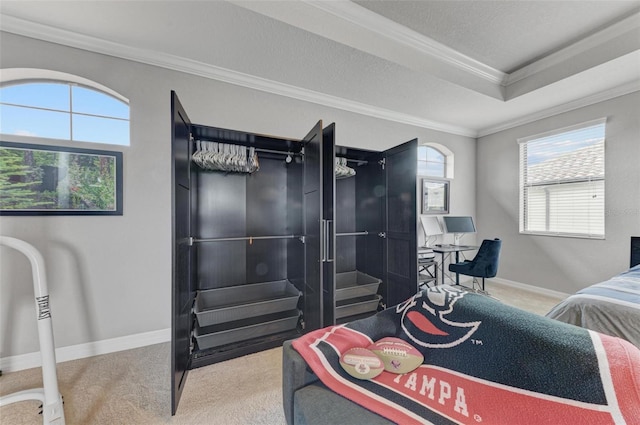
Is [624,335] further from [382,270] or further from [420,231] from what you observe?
[420,231]

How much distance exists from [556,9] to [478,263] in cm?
298

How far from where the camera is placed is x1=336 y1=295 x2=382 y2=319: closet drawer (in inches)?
110

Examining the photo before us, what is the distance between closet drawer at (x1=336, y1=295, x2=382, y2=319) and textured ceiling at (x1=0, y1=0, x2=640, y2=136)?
2.71 metres

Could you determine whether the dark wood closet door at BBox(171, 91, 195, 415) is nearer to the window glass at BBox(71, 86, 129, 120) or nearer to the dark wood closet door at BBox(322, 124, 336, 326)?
the window glass at BBox(71, 86, 129, 120)

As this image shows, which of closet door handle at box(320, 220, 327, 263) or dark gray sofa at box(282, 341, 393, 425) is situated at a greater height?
closet door handle at box(320, 220, 327, 263)

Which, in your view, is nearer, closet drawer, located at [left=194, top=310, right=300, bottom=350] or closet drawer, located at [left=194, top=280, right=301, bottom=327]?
closet drawer, located at [left=194, top=310, right=300, bottom=350]

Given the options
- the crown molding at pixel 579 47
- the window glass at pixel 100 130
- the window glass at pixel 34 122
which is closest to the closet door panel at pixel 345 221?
the window glass at pixel 100 130

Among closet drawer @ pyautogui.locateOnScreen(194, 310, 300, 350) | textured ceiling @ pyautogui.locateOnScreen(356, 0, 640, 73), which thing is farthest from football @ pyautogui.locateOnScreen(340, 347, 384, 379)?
textured ceiling @ pyautogui.locateOnScreen(356, 0, 640, 73)

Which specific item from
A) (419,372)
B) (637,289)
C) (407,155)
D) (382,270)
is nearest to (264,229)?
(382,270)

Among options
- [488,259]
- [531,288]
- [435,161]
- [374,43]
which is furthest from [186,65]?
[531,288]

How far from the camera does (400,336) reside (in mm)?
1422

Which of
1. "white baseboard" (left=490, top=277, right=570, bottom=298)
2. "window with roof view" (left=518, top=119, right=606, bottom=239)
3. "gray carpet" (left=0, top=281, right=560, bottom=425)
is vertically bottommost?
"gray carpet" (left=0, top=281, right=560, bottom=425)

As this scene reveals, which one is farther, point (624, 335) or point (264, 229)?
point (264, 229)

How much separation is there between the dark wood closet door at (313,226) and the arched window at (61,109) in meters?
1.87
